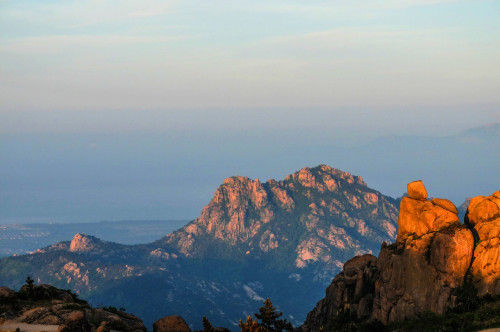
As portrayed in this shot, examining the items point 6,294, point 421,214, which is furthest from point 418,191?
point 6,294

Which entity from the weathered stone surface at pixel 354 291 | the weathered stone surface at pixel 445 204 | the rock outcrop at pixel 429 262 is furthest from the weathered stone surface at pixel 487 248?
the weathered stone surface at pixel 354 291

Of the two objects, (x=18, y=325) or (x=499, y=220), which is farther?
(x=499, y=220)

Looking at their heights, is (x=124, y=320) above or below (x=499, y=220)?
below

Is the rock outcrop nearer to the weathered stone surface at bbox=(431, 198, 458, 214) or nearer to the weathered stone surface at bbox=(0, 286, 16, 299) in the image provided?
the weathered stone surface at bbox=(431, 198, 458, 214)

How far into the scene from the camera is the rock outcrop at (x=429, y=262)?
494 feet

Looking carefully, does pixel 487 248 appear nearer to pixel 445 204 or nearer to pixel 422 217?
pixel 422 217

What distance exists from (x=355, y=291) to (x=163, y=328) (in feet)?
270

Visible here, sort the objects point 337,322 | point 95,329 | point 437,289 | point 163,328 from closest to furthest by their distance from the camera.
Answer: point 95,329 → point 163,328 → point 437,289 → point 337,322

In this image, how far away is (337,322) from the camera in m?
177

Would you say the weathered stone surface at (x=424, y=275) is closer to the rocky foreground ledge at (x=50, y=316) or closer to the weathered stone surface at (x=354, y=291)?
the weathered stone surface at (x=354, y=291)

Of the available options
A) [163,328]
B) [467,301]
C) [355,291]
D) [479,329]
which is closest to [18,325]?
[163,328]

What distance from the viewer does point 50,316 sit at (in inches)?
4532

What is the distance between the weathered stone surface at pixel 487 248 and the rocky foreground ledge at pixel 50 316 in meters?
72.5

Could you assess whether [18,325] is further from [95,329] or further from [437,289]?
[437,289]
